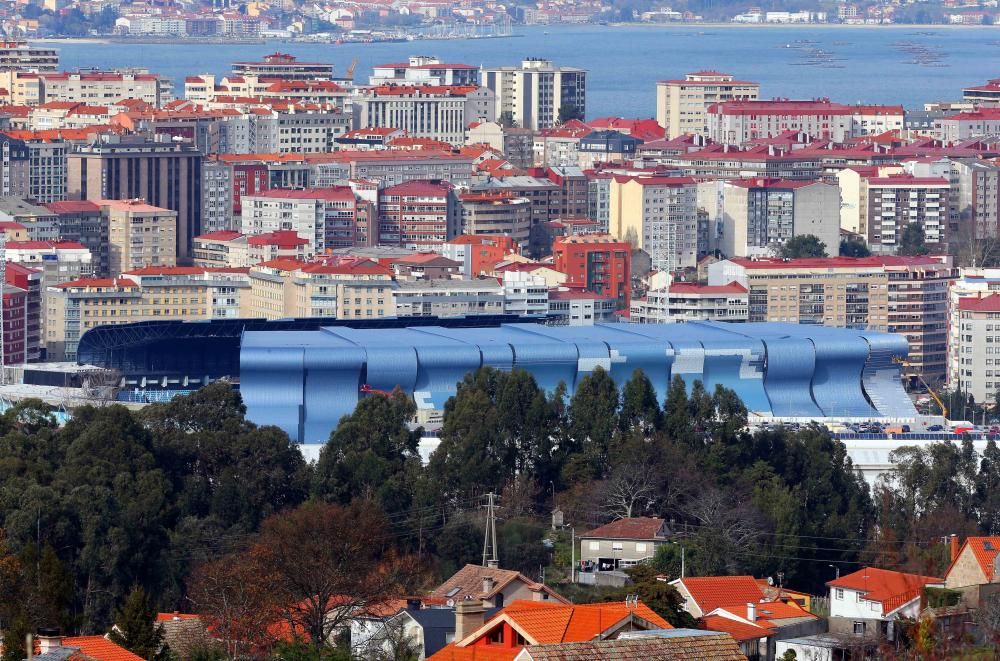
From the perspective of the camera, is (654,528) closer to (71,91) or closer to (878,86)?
(71,91)

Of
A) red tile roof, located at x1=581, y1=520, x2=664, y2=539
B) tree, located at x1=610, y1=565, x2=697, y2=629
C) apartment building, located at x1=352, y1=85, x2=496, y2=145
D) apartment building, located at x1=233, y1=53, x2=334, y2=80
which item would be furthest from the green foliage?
apartment building, located at x1=233, y1=53, x2=334, y2=80

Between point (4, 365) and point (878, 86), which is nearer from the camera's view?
point (4, 365)

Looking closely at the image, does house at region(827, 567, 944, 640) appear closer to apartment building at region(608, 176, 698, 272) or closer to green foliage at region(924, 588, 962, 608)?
green foliage at region(924, 588, 962, 608)

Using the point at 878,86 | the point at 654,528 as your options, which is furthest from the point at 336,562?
the point at 878,86

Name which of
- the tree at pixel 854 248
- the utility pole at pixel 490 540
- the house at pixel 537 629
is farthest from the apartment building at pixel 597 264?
the house at pixel 537 629

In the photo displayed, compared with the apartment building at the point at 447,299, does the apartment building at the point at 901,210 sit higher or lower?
higher

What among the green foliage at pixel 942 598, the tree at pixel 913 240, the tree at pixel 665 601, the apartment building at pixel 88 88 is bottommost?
the tree at pixel 913 240

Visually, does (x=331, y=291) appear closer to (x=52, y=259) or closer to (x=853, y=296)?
(x=52, y=259)

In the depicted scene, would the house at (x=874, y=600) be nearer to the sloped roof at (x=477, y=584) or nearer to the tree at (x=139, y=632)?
the sloped roof at (x=477, y=584)
